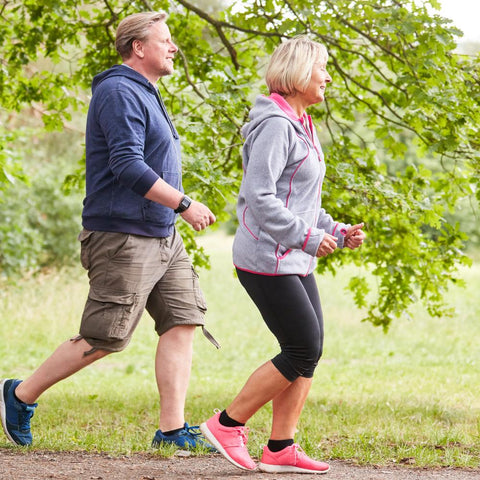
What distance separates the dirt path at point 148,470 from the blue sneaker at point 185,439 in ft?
0.34

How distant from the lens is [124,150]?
11.6ft

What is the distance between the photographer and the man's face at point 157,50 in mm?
Answer: 3841

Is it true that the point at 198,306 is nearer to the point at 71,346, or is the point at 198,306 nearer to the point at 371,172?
the point at 71,346

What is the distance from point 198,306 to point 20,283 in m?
11.6

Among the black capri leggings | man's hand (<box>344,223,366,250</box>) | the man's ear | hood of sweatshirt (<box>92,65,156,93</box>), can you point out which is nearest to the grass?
the black capri leggings

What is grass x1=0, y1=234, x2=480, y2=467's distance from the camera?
15.1 ft

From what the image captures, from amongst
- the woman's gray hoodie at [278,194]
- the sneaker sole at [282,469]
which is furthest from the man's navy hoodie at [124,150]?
the sneaker sole at [282,469]

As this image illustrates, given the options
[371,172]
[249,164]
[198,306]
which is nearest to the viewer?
[249,164]

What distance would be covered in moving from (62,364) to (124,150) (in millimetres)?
1114

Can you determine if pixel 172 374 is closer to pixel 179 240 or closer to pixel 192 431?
pixel 192 431

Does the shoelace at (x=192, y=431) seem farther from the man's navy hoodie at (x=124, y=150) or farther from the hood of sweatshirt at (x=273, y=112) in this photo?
the hood of sweatshirt at (x=273, y=112)

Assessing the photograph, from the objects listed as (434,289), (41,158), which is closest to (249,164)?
(434,289)

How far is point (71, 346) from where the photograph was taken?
3.84 metres

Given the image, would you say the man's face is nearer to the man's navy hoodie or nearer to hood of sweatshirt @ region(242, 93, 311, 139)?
the man's navy hoodie
